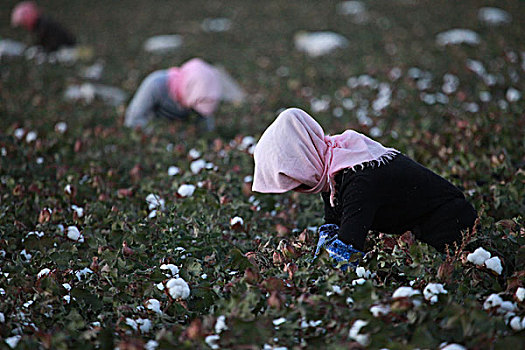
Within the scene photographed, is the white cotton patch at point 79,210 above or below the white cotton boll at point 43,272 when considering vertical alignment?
below

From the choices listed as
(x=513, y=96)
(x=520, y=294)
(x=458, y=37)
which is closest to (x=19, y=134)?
(x=520, y=294)

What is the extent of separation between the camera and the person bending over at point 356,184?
6.75 feet

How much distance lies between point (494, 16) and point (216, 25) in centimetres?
455

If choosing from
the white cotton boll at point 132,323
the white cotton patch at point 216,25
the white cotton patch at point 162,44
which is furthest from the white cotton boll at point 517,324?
the white cotton patch at point 216,25

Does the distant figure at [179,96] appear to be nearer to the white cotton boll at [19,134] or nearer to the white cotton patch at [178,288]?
the white cotton boll at [19,134]

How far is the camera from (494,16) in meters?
7.65

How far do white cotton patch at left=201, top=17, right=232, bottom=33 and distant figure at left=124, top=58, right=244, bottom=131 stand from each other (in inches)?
189

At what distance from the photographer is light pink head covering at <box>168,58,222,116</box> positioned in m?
4.57

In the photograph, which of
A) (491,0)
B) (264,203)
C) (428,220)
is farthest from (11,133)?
(491,0)

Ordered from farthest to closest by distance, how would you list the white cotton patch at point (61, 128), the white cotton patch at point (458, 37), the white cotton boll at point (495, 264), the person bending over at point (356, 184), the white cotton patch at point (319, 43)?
the white cotton patch at point (319, 43)
the white cotton patch at point (458, 37)
the white cotton patch at point (61, 128)
the person bending over at point (356, 184)
the white cotton boll at point (495, 264)

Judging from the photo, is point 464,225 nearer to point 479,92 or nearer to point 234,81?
point 479,92

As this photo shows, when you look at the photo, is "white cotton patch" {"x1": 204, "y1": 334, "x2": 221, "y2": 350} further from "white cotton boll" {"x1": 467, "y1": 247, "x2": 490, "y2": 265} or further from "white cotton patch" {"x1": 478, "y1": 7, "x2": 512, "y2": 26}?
"white cotton patch" {"x1": 478, "y1": 7, "x2": 512, "y2": 26}

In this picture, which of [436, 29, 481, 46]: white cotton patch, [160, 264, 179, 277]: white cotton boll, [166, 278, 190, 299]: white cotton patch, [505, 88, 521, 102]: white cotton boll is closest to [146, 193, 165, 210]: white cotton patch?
[160, 264, 179, 277]: white cotton boll

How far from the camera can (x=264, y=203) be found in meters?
3.13
